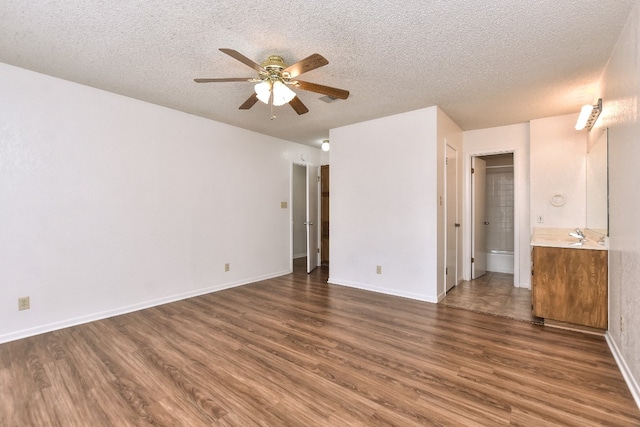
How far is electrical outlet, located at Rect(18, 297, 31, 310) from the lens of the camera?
275cm

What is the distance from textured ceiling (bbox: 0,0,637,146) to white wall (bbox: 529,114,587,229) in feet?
2.08

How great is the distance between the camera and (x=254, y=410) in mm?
1779

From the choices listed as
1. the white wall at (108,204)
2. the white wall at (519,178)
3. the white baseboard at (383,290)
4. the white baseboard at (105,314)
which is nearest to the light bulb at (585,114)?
the white wall at (519,178)

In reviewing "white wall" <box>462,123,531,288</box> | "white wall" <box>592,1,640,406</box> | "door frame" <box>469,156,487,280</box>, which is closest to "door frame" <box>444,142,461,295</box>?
"door frame" <box>469,156,487,280</box>

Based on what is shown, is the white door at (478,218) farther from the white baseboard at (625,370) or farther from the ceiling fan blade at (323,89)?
the ceiling fan blade at (323,89)

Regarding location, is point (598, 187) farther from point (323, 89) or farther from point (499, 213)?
point (323, 89)

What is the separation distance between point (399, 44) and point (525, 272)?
13.0ft

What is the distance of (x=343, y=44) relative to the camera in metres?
2.35

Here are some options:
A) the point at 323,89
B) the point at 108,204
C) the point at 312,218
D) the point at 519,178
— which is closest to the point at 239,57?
the point at 323,89

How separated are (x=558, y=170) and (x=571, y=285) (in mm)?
1991

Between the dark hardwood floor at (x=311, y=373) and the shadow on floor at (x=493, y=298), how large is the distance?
27cm

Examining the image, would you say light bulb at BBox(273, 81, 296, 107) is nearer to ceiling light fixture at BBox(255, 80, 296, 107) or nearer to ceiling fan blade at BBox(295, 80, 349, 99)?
ceiling light fixture at BBox(255, 80, 296, 107)

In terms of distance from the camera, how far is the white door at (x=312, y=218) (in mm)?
5602

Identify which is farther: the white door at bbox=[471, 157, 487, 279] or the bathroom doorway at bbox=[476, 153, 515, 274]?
the bathroom doorway at bbox=[476, 153, 515, 274]
